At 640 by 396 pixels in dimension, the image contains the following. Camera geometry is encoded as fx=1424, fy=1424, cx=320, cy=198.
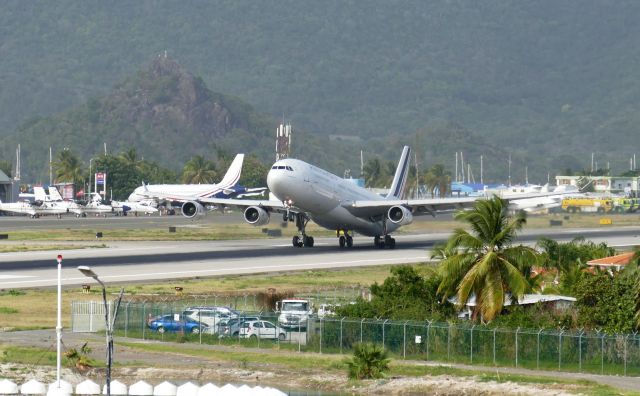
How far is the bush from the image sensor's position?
199ft

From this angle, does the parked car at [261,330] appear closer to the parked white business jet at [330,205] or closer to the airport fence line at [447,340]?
the airport fence line at [447,340]

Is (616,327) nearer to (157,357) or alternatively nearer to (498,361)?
(498,361)

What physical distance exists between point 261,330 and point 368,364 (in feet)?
34.0

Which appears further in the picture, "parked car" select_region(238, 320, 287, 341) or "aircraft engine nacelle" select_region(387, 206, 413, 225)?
"aircraft engine nacelle" select_region(387, 206, 413, 225)

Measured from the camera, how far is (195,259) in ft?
380

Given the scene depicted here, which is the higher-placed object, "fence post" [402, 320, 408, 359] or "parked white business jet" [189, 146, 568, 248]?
"parked white business jet" [189, 146, 568, 248]

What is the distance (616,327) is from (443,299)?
9.23 meters

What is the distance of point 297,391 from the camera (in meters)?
59.2

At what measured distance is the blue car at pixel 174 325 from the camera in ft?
234

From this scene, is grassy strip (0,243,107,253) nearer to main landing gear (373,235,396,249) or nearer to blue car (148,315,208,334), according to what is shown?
main landing gear (373,235,396,249)

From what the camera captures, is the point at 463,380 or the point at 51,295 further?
the point at 51,295

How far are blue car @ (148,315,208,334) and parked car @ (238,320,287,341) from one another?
2246 millimetres

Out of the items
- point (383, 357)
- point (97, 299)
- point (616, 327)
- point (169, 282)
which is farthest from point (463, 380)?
point (169, 282)

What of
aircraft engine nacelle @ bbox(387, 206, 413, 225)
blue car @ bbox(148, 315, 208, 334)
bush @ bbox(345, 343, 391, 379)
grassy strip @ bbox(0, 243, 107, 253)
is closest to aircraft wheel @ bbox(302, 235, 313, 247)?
aircraft engine nacelle @ bbox(387, 206, 413, 225)
